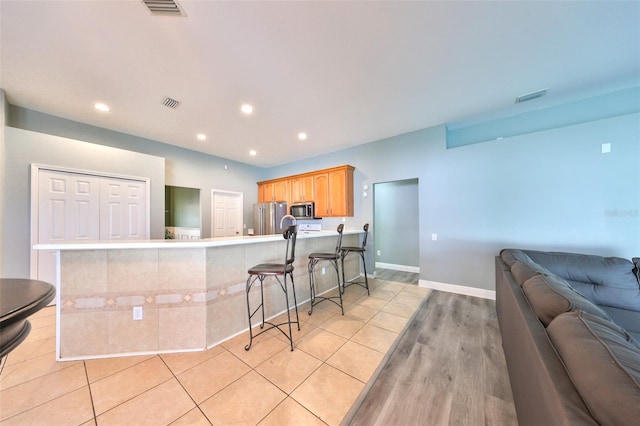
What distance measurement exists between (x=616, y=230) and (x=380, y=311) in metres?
3.01

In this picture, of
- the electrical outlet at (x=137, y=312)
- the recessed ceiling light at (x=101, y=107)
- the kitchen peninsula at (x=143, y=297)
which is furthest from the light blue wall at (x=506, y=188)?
the electrical outlet at (x=137, y=312)

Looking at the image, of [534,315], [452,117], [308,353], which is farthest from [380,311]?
[452,117]

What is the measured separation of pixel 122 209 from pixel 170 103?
2.19 meters

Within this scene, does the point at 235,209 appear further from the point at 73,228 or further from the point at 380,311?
the point at 380,311

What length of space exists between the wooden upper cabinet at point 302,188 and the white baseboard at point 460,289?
3.01m

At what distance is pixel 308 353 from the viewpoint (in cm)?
194

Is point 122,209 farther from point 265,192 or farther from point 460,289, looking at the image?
point 460,289

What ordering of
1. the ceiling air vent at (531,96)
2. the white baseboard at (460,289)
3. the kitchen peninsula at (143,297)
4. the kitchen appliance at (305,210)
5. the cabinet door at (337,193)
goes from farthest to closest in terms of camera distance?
the kitchen appliance at (305,210) → the cabinet door at (337,193) → the white baseboard at (460,289) → the ceiling air vent at (531,96) → the kitchen peninsula at (143,297)

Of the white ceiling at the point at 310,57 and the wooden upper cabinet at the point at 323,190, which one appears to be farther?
the wooden upper cabinet at the point at 323,190

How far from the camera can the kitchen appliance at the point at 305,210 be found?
4973mm

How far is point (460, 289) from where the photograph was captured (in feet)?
11.4

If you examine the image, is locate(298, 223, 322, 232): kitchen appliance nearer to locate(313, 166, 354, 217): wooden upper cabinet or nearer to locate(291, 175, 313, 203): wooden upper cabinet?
locate(313, 166, 354, 217): wooden upper cabinet

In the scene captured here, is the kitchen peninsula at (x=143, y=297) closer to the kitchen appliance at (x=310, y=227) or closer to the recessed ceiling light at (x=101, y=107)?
the recessed ceiling light at (x=101, y=107)

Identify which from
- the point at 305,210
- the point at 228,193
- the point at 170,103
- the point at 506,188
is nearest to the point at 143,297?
the point at 170,103
